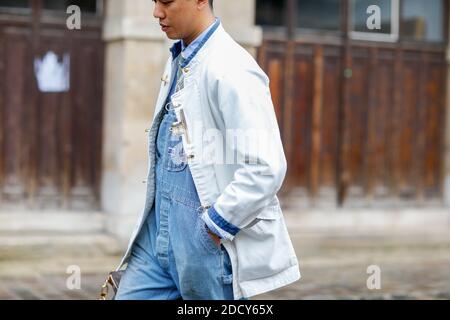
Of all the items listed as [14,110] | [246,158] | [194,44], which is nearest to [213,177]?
[246,158]

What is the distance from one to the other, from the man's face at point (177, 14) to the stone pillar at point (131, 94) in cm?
569

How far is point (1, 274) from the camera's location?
8.09 metres

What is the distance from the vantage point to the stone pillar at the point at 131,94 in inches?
364

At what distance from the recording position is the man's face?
11.6 ft

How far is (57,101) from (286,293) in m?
3.16

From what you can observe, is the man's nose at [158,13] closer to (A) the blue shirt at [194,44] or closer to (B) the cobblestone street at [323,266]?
(A) the blue shirt at [194,44]

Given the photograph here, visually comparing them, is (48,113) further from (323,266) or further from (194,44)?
(194,44)

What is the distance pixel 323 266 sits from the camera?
30.1 feet

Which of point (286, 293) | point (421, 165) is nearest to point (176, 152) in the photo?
point (286, 293)

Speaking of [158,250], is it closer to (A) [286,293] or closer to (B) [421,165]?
(A) [286,293]

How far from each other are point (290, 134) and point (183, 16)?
669cm

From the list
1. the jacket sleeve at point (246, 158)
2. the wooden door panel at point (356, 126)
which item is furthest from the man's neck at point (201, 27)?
the wooden door panel at point (356, 126)

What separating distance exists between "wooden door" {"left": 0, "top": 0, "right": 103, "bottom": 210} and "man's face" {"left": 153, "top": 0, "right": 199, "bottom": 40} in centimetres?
596

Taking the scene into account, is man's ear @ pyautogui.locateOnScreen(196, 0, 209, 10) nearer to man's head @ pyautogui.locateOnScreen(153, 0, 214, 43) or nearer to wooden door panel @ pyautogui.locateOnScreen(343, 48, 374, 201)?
man's head @ pyautogui.locateOnScreen(153, 0, 214, 43)
